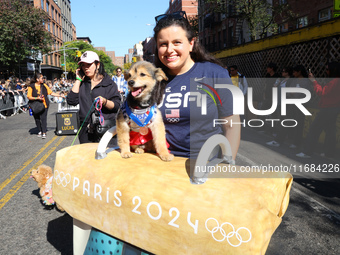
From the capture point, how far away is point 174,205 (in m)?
1.47

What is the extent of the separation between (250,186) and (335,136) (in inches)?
284

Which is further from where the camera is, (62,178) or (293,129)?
(293,129)

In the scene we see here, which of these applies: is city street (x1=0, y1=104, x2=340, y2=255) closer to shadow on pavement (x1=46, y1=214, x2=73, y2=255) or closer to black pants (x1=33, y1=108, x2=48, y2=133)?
shadow on pavement (x1=46, y1=214, x2=73, y2=255)

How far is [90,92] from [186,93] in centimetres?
256

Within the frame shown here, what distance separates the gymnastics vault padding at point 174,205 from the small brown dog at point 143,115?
0.75 ft

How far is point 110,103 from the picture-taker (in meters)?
4.04

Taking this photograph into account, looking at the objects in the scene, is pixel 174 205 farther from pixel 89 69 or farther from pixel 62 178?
pixel 89 69

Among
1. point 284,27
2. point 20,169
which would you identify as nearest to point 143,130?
point 20,169

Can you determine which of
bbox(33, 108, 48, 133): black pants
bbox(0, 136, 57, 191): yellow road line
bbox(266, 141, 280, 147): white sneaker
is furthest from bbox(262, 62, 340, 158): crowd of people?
bbox(33, 108, 48, 133): black pants

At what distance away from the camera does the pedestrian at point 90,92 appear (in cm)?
406

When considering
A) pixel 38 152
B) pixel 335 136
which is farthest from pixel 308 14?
pixel 38 152

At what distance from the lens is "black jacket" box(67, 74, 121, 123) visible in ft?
13.6

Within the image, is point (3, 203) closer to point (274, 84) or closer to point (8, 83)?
point (274, 84)

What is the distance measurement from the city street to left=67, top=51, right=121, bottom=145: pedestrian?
1.36 meters
